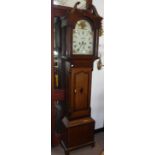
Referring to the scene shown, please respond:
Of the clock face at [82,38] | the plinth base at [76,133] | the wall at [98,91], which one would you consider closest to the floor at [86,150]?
the plinth base at [76,133]

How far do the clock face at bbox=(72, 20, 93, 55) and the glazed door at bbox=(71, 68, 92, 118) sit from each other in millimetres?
212

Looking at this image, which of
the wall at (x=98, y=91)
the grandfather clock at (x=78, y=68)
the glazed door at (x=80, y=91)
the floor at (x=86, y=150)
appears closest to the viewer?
the grandfather clock at (x=78, y=68)

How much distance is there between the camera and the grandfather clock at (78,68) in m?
1.86

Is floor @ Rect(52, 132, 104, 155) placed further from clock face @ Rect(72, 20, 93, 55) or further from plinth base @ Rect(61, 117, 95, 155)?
clock face @ Rect(72, 20, 93, 55)

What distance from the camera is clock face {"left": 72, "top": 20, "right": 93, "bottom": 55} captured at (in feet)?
6.19

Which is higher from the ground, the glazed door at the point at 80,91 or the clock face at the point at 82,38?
the clock face at the point at 82,38

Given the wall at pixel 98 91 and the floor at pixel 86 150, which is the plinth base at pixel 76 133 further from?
the wall at pixel 98 91

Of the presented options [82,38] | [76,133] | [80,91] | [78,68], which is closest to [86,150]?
[76,133]

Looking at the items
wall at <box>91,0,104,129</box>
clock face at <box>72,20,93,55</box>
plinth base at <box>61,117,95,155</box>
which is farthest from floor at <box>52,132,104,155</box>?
clock face at <box>72,20,93,55</box>

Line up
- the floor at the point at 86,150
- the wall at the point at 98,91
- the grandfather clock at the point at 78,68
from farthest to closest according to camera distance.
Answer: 1. the wall at the point at 98,91
2. the floor at the point at 86,150
3. the grandfather clock at the point at 78,68

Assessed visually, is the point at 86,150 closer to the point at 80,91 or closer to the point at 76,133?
the point at 76,133
